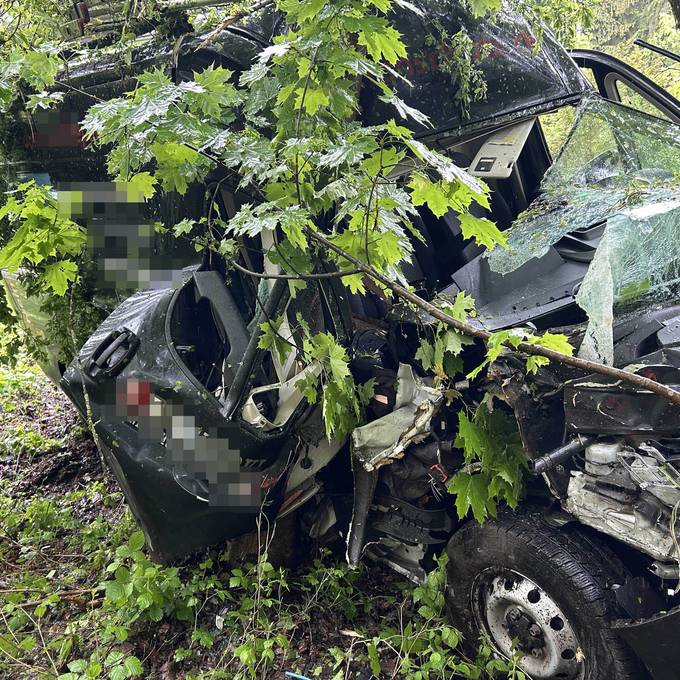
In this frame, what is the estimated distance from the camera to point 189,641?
2.89 meters

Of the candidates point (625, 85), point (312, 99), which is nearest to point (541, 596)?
point (312, 99)

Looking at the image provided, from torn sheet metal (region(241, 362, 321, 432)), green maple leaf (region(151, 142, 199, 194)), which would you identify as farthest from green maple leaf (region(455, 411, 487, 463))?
green maple leaf (region(151, 142, 199, 194))

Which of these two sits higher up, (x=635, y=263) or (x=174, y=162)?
(x=174, y=162)

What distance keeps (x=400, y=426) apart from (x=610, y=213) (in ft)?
4.32

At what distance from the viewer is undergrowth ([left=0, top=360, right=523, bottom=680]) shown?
2631 millimetres

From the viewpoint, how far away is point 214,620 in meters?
3.03

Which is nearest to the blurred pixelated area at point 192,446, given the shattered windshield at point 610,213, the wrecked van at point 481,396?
the wrecked van at point 481,396

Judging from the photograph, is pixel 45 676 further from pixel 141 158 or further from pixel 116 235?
pixel 141 158

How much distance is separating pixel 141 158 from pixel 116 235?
535 mm

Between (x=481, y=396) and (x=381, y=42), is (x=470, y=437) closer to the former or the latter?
(x=481, y=396)

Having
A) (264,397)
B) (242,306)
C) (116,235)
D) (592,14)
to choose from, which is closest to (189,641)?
(264,397)

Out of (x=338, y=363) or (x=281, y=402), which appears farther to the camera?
(x=281, y=402)

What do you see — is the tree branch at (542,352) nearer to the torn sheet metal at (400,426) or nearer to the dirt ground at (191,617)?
the torn sheet metal at (400,426)

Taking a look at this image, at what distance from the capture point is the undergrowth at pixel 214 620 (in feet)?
8.63
